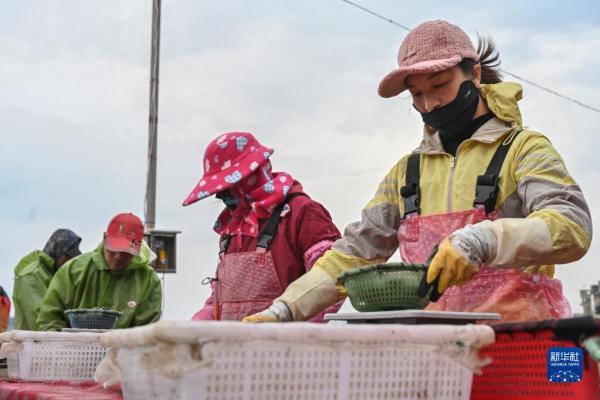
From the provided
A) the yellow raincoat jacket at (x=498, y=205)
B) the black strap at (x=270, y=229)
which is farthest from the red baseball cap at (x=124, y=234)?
the yellow raincoat jacket at (x=498, y=205)

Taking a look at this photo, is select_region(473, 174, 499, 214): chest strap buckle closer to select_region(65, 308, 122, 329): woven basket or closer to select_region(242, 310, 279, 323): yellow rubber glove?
select_region(242, 310, 279, 323): yellow rubber glove

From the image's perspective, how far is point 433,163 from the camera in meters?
2.79

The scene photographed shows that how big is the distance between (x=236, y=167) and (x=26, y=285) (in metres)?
3.53

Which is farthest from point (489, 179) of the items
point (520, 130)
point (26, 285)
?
point (26, 285)

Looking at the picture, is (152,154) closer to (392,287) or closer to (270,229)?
(270,229)

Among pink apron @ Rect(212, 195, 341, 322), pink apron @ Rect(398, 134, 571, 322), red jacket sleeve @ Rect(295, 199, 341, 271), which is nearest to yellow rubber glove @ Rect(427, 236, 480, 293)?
pink apron @ Rect(398, 134, 571, 322)

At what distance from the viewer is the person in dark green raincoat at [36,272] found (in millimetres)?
6645

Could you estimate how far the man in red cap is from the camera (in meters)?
5.49

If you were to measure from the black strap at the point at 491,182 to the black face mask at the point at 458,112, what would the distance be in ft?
0.55

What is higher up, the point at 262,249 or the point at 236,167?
the point at 236,167

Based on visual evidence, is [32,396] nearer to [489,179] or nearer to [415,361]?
[415,361]

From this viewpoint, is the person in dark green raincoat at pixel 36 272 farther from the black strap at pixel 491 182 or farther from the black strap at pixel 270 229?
the black strap at pixel 491 182

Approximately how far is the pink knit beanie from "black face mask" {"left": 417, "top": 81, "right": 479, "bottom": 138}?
0.11 m

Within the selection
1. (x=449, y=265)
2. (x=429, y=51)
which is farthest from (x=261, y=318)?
(x=429, y=51)
